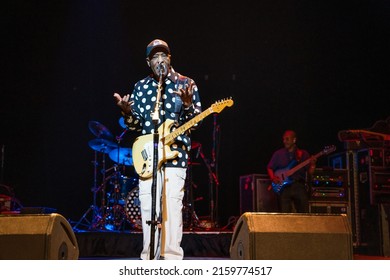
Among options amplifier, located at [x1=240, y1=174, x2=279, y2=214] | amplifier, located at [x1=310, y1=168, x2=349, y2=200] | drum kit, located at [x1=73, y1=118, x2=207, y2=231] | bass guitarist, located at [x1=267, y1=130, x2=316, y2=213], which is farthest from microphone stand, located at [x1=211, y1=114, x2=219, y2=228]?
amplifier, located at [x1=310, y1=168, x2=349, y2=200]

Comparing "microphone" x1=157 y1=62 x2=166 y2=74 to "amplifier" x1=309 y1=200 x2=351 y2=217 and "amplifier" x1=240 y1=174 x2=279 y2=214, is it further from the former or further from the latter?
"amplifier" x1=309 y1=200 x2=351 y2=217

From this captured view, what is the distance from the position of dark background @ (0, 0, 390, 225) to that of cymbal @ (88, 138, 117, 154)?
112 cm

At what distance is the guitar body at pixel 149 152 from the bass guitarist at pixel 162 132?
0.4 inches

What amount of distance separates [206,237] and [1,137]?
481 cm

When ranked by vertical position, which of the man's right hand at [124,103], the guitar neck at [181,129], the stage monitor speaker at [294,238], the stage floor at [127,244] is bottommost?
the stage floor at [127,244]

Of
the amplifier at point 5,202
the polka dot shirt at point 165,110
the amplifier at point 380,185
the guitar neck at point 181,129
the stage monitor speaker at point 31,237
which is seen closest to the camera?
the stage monitor speaker at point 31,237

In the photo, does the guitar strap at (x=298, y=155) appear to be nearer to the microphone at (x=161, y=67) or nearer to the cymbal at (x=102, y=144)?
the cymbal at (x=102, y=144)

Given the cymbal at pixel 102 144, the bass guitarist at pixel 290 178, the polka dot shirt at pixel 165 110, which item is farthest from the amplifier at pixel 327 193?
the polka dot shirt at pixel 165 110

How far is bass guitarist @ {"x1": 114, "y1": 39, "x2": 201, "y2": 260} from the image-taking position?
4520 mm

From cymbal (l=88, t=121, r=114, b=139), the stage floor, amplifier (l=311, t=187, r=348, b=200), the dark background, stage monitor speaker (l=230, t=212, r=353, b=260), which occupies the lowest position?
the stage floor

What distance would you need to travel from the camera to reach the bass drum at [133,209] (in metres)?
8.33

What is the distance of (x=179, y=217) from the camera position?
463 centimetres

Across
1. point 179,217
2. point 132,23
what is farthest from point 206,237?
point 132,23
